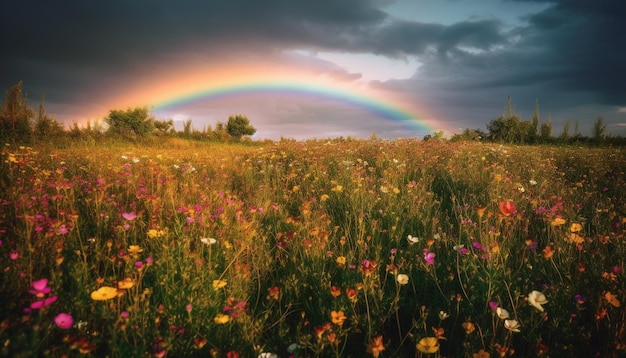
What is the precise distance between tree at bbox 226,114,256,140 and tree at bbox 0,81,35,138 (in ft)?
93.6

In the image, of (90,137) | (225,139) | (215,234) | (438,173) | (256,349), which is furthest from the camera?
(225,139)

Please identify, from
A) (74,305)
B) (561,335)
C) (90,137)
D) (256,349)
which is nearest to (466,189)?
(561,335)

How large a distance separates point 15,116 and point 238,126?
3062cm

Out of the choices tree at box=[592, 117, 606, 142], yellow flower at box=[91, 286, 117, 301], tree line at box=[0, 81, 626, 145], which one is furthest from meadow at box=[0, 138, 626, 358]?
tree at box=[592, 117, 606, 142]

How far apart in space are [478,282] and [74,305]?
2.65m

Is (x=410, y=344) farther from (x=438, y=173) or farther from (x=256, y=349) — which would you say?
(x=438, y=173)

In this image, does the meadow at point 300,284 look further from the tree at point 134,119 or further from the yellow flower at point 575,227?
the tree at point 134,119

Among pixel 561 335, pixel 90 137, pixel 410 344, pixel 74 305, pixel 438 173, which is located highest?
pixel 90 137

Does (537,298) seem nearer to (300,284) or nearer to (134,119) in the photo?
(300,284)

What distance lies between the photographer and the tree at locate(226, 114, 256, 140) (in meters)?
42.3

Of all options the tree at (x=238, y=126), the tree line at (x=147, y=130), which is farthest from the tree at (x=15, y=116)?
the tree at (x=238, y=126)

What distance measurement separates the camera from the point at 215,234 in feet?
9.32

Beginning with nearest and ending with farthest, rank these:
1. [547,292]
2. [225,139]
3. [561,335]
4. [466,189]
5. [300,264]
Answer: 1. [561,335]
2. [547,292]
3. [300,264]
4. [466,189]
5. [225,139]

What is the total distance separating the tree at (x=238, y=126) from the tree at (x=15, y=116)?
28.5 metres
